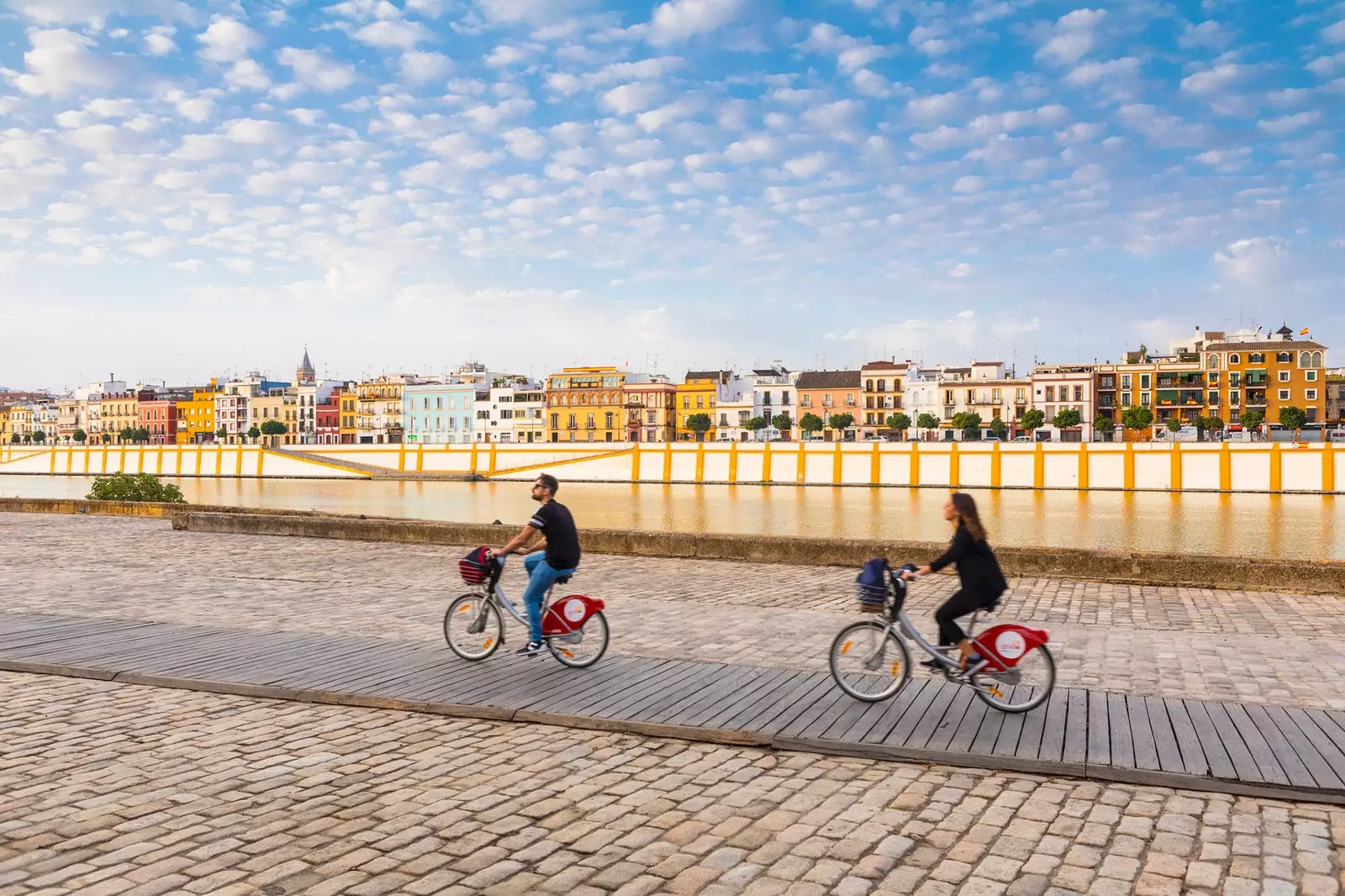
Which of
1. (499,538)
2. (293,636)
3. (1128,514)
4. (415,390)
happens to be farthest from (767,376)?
(293,636)

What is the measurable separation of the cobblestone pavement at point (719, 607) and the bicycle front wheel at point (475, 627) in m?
1.23

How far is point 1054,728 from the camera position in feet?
21.3

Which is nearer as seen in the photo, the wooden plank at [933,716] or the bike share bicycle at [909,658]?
the wooden plank at [933,716]

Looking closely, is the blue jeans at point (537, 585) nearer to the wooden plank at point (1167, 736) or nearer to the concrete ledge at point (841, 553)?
the wooden plank at point (1167, 736)

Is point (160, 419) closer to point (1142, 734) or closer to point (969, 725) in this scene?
point (969, 725)

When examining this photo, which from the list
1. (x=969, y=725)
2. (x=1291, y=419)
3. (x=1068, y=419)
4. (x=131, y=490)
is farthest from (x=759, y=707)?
(x=1291, y=419)

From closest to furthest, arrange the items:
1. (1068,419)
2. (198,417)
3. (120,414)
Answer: (1068,419), (198,417), (120,414)

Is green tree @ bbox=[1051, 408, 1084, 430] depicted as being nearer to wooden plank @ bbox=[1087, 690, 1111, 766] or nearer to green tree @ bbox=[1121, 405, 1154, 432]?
green tree @ bbox=[1121, 405, 1154, 432]

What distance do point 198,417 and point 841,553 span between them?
511ft

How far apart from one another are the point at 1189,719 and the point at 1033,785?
5.54 feet

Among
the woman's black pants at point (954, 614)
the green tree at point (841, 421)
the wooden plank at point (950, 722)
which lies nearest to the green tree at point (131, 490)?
the wooden plank at point (950, 722)

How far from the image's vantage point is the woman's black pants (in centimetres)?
687

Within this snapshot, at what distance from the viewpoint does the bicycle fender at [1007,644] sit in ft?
22.0

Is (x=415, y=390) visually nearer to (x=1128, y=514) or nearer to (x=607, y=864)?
(x=1128, y=514)
